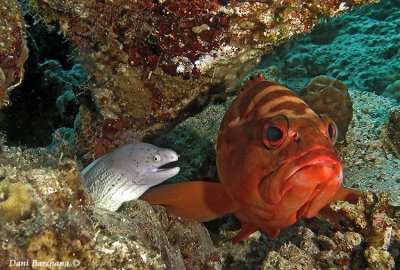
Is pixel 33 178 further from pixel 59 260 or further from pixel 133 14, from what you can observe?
pixel 133 14

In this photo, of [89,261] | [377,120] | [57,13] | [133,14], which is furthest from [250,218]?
[377,120]

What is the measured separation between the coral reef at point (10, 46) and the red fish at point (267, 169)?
1.64 m

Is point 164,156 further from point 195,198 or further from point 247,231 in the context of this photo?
point 247,231

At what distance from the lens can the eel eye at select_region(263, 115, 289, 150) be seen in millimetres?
2223

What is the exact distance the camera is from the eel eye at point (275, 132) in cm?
222

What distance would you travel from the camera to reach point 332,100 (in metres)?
4.62

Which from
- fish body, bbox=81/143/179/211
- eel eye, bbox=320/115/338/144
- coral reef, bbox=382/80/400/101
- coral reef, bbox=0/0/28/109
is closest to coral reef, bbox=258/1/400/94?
coral reef, bbox=382/80/400/101

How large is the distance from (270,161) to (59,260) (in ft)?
5.04

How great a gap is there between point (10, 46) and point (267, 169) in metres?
2.30

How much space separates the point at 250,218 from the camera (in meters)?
2.84

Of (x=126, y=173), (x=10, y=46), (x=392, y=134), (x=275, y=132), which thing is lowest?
(x=392, y=134)

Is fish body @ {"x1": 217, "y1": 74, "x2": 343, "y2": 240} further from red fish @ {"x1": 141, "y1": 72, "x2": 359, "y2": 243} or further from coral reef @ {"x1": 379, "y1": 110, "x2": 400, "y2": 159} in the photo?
coral reef @ {"x1": 379, "y1": 110, "x2": 400, "y2": 159}

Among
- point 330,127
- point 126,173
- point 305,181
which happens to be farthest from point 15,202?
point 330,127

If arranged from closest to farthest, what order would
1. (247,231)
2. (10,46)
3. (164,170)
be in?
1. (10,46)
2. (247,231)
3. (164,170)
